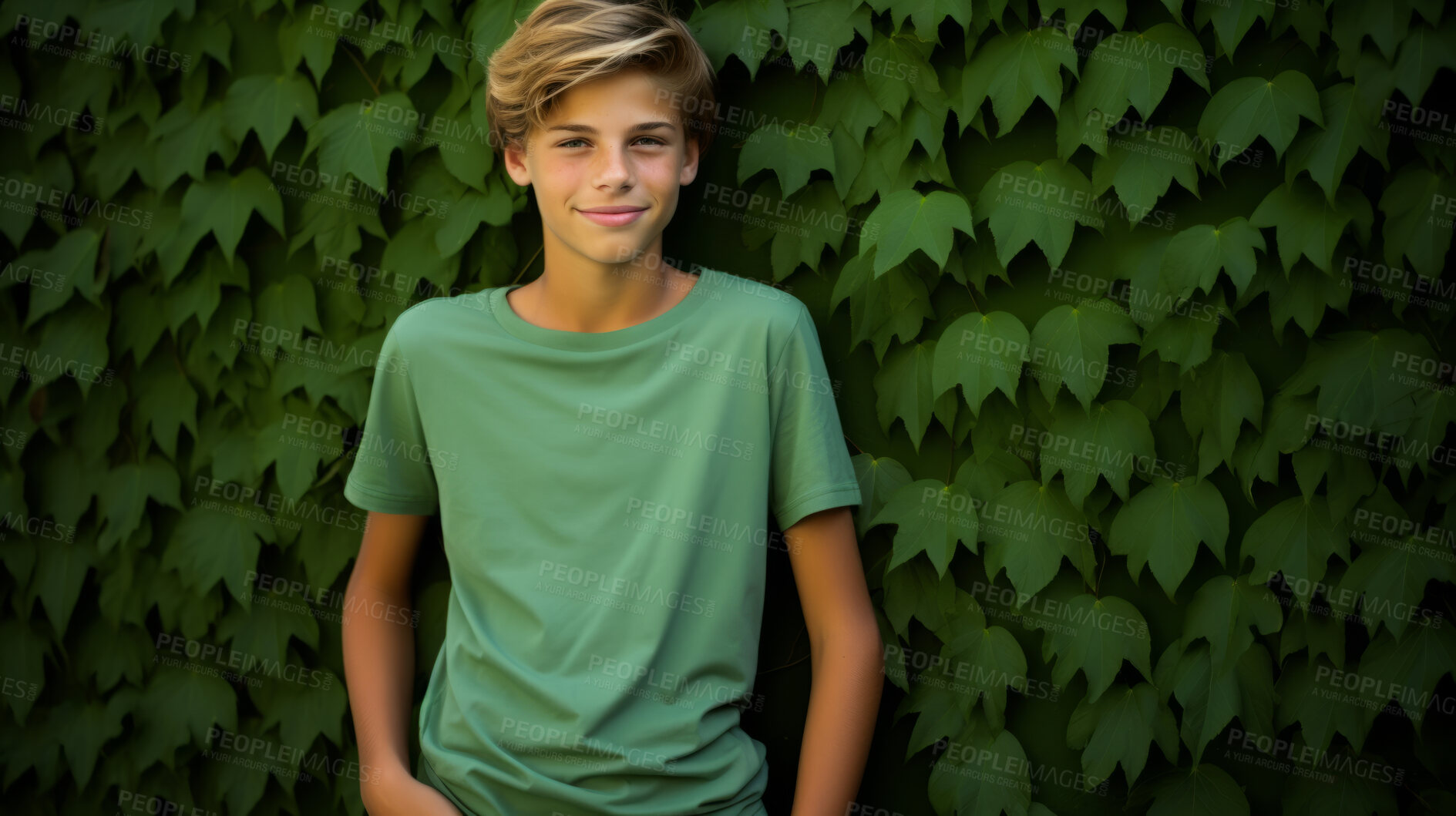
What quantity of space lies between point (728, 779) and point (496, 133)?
47.8 inches

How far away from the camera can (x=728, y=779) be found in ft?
5.55

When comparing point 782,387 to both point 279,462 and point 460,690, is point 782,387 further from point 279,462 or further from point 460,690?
point 279,462

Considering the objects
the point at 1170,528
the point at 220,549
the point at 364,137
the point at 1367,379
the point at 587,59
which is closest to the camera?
the point at 587,59

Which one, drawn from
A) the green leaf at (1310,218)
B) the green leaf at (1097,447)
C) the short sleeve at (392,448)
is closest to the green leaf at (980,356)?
the green leaf at (1097,447)

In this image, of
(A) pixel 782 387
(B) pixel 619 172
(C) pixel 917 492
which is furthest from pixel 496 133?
(C) pixel 917 492

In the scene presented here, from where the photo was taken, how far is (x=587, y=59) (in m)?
1.59

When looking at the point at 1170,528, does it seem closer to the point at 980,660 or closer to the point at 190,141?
the point at 980,660

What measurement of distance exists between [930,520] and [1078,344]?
0.42 meters

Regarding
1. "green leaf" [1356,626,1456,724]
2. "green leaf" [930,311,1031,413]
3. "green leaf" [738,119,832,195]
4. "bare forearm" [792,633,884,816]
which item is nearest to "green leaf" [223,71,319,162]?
"green leaf" [738,119,832,195]

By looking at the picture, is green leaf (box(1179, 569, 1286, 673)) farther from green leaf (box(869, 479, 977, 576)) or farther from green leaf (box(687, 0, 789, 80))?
green leaf (box(687, 0, 789, 80))

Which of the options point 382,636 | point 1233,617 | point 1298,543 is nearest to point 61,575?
point 382,636

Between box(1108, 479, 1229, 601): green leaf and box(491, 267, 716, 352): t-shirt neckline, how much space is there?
0.89 metres

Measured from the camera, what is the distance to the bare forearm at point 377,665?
1.90 metres

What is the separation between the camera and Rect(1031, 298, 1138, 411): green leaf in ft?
5.82
